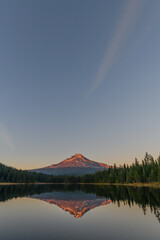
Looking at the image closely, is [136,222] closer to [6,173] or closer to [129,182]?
[129,182]

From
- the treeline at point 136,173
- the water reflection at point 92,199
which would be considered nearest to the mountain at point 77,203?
the water reflection at point 92,199

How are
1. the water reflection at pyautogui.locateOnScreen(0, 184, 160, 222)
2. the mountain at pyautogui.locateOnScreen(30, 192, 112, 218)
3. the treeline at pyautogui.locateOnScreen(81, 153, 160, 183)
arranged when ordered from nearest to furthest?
the mountain at pyautogui.locateOnScreen(30, 192, 112, 218)
the water reflection at pyautogui.locateOnScreen(0, 184, 160, 222)
the treeline at pyautogui.locateOnScreen(81, 153, 160, 183)

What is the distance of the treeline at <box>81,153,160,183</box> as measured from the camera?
107938 millimetres

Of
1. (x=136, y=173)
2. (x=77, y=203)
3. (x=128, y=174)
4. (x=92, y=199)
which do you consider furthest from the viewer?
(x=128, y=174)

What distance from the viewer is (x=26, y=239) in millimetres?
14531

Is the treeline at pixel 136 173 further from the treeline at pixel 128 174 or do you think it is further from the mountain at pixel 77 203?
the mountain at pixel 77 203

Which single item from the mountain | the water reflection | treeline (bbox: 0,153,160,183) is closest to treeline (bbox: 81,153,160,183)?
treeline (bbox: 0,153,160,183)

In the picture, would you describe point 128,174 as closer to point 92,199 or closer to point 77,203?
point 92,199

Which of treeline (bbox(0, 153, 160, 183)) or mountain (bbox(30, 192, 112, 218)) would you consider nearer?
mountain (bbox(30, 192, 112, 218))

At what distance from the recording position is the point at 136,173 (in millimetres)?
116062

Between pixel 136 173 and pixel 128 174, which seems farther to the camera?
pixel 128 174

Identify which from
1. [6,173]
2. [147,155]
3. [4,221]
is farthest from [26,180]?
[4,221]

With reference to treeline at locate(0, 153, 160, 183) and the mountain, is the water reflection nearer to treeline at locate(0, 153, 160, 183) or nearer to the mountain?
the mountain

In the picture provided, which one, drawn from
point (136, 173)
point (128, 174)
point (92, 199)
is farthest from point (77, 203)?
point (128, 174)
